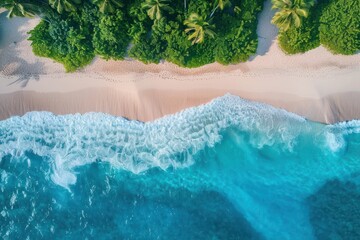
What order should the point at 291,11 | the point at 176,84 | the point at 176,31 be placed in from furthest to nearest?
1. the point at 176,84
2. the point at 176,31
3. the point at 291,11

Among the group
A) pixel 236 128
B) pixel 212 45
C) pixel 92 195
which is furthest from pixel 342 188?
pixel 92 195

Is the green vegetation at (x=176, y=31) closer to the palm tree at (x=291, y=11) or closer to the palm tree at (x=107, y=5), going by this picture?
the palm tree at (x=107, y=5)

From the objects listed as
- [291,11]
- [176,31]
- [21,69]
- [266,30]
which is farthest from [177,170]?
[21,69]

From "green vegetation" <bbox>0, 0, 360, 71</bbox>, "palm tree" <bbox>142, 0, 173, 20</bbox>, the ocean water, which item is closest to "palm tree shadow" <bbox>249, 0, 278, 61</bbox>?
"green vegetation" <bbox>0, 0, 360, 71</bbox>

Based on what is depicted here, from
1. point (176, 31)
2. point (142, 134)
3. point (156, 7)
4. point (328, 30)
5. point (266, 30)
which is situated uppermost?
point (156, 7)

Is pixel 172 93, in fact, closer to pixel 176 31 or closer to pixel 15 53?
pixel 176 31

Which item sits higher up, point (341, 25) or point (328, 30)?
point (341, 25)

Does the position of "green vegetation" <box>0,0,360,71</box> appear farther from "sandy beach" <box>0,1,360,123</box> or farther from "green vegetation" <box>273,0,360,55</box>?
"sandy beach" <box>0,1,360,123</box>
